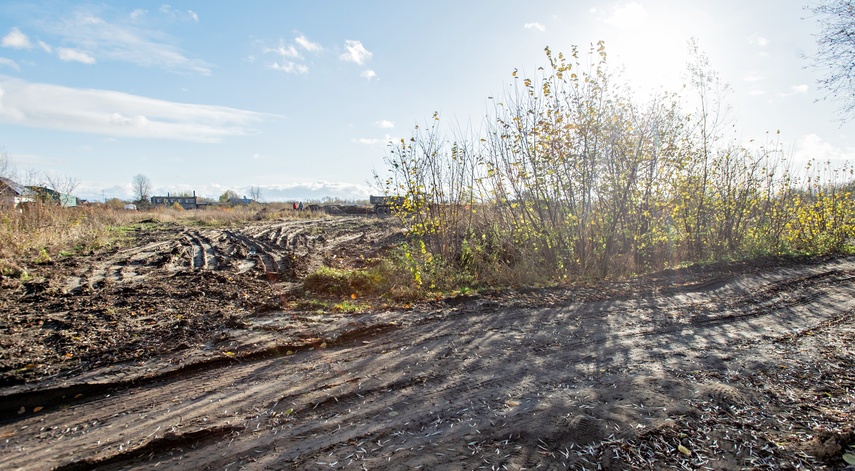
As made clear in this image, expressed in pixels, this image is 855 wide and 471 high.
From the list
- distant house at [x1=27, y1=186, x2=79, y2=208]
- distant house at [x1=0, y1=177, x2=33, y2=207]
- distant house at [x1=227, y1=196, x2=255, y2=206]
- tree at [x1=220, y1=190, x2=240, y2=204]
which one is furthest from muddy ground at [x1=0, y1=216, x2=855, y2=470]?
tree at [x1=220, y1=190, x2=240, y2=204]

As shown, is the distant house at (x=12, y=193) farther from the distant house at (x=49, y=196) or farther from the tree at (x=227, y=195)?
the tree at (x=227, y=195)

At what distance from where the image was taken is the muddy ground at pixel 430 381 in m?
2.58

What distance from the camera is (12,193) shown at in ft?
37.1

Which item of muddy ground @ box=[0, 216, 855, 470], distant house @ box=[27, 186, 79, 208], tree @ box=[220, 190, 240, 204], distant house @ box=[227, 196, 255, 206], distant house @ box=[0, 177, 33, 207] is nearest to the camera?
muddy ground @ box=[0, 216, 855, 470]

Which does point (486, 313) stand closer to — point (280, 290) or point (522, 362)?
point (522, 362)

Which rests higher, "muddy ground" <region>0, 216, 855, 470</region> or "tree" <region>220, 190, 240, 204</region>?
"tree" <region>220, 190, 240, 204</region>

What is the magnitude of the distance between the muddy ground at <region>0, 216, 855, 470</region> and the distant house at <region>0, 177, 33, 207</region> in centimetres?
587

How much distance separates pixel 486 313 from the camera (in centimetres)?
574

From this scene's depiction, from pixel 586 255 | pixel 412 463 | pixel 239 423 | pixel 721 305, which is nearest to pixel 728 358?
pixel 721 305

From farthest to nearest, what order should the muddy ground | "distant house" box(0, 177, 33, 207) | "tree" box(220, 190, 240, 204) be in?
"tree" box(220, 190, 240, 204) → "distant house" box(0, 177, 33, 207) → the muddy ground

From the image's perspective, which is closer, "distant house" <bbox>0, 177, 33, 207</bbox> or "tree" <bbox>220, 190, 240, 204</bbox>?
"distant house" <bbox>0, 177, 33, 207</bbox>

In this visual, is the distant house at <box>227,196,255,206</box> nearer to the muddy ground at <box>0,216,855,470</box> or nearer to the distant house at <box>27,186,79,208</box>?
the distant house at <box>27,186,79,208</box>

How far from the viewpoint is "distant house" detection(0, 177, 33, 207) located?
1077 cm

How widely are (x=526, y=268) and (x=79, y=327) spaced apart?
693cm
